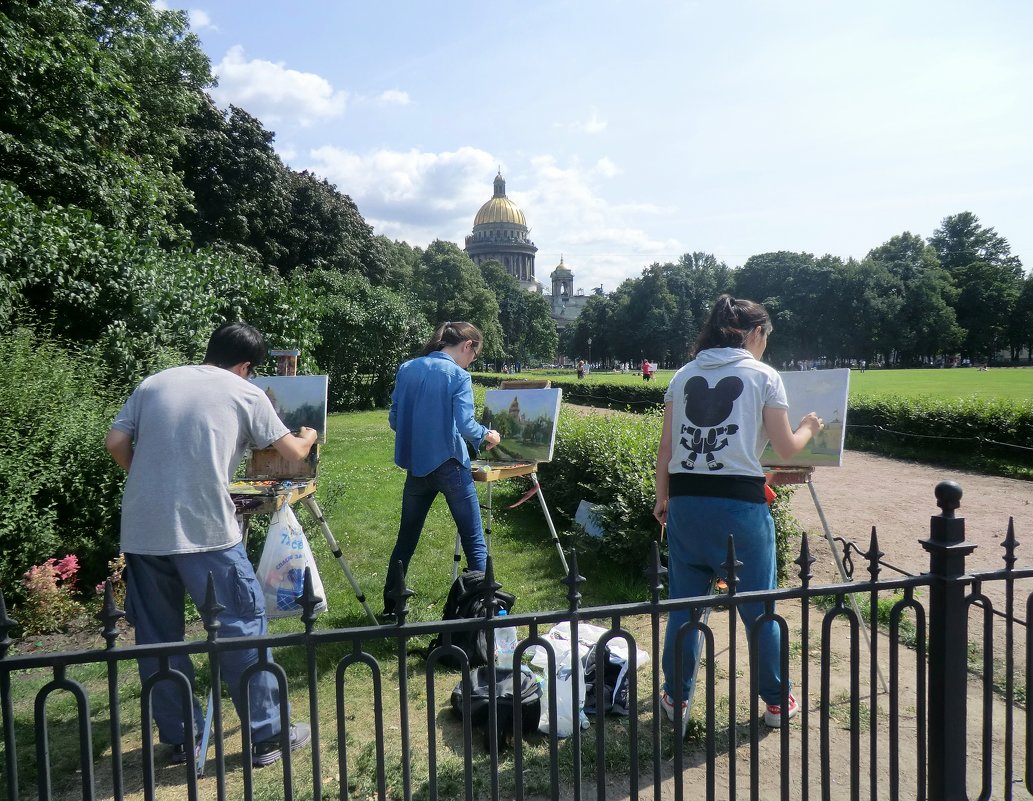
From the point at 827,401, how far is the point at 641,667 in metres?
1.94

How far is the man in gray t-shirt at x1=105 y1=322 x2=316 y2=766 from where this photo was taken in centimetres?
278

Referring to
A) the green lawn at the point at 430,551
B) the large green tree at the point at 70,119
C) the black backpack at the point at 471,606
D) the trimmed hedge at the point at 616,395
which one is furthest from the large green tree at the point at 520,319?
the black backpack at the point at 471,606

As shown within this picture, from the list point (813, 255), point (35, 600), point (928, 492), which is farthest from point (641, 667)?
point (813, 255)

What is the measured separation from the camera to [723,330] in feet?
10.2

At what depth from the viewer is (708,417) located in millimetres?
2982

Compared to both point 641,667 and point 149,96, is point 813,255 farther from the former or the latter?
point 641,667

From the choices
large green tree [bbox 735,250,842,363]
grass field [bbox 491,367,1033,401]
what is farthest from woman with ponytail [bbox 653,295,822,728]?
large green tree [bbox 735,250,842,363]

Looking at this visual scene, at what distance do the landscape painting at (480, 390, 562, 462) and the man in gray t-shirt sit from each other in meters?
2.57

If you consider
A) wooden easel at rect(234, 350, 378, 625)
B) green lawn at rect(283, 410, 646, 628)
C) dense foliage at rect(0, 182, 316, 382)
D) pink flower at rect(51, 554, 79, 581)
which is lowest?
green lawn at rect(283, 410, 646, 628)

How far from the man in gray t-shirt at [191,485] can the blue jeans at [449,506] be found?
1.46 meters

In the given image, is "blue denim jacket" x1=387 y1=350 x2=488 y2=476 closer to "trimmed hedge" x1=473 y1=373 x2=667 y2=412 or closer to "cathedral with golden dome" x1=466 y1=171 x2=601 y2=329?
"trimmed hedge" x1=473 y1=373 x2=667 y2=412

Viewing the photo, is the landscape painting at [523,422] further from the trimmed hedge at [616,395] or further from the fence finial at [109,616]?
the trimmed hedge at [616,395]

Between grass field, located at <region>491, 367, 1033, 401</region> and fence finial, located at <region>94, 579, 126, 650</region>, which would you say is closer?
fence finial, located at <region>94, 579, 126, 650</region>

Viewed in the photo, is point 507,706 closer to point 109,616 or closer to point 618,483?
point 109,616
